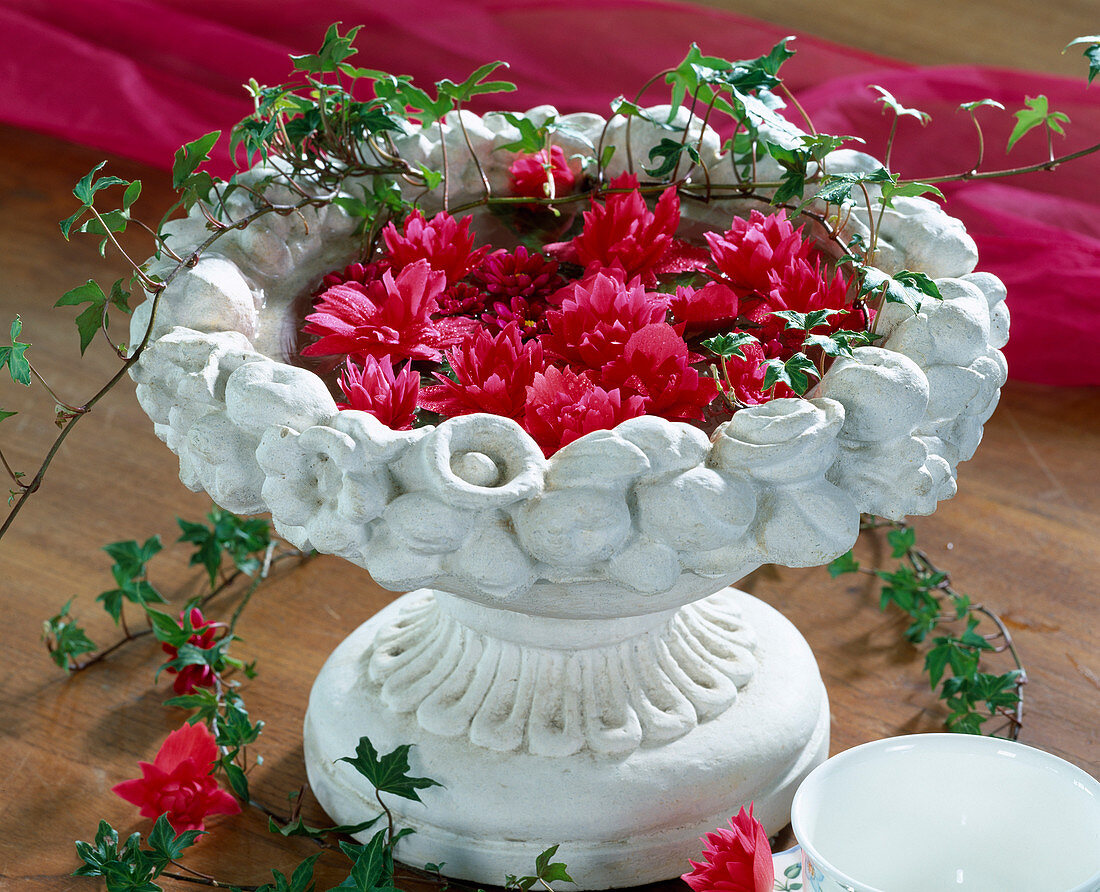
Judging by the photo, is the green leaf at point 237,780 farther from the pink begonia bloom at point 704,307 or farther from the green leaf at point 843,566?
the green leaf at point 843,566

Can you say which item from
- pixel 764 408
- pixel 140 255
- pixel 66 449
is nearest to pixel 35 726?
pixel 66 449

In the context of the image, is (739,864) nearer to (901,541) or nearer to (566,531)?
(566,531)

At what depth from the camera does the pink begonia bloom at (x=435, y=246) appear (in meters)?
0.93

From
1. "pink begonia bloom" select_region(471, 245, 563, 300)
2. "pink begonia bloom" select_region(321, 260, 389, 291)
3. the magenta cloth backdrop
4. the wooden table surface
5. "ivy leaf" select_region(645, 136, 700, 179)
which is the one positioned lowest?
the wooden table surface

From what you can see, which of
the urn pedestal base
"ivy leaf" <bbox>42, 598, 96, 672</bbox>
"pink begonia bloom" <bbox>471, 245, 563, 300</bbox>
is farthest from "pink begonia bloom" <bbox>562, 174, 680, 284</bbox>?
"ivy leaf" <bbox>42, 598, 96, 672</bbox>

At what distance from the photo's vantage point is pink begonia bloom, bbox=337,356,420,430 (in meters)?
0.77

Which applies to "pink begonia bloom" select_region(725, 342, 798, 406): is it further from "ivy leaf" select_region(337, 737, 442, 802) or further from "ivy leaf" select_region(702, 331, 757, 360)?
"ivy leaf" select_region(337, 737, 442, 802)

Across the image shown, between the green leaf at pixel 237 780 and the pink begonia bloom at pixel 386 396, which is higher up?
the pink begonia bloom at pixel 386 396

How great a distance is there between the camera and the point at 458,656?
1.01m

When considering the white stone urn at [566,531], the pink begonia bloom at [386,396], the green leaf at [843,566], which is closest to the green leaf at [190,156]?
the white stone urn at [566,531]

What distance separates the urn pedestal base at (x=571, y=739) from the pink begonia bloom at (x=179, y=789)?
87 mm

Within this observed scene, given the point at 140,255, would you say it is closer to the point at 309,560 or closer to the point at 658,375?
the point at 309,560

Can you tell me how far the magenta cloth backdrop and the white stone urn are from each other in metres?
0.88

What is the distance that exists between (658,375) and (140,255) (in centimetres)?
133
